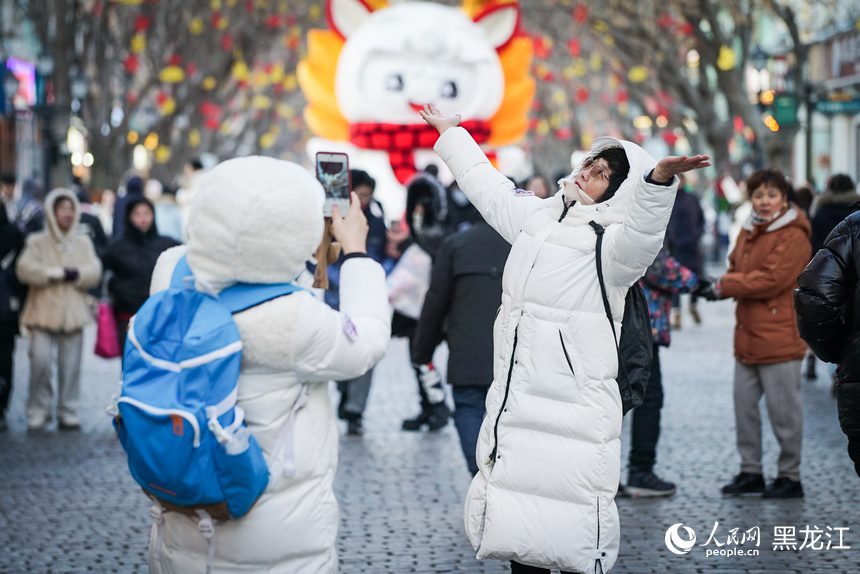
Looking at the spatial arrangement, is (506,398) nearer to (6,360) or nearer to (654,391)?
(654,391)

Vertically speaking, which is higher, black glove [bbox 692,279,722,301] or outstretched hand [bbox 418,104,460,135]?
outstretched hand [bbox 418,104,460,135]

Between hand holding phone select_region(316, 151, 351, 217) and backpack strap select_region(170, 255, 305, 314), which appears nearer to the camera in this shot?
backpack strap select_region(170, 255, 305, 314)

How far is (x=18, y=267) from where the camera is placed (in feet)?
37.8

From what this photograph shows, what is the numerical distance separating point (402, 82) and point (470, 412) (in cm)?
1057

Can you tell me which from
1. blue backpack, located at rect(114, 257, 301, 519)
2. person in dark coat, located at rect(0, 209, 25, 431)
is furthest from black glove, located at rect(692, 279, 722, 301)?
person in dark coat, located at rect(0, 209, 25, 431)

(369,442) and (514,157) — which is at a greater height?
(514,157)

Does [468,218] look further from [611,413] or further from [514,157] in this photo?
[611,413]

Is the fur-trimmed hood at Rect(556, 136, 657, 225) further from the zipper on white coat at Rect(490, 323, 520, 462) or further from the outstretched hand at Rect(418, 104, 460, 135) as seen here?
the outstretched hand at Rect(418, 104, 460, 135)

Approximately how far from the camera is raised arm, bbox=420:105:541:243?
578 centimetres

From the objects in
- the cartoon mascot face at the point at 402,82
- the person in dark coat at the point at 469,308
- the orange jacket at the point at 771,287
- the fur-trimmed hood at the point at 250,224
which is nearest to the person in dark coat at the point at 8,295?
the person in dark coat at the point at 469,308

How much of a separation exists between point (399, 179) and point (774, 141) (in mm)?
7189

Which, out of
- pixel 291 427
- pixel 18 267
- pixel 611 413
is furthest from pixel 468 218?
pixel 291 427

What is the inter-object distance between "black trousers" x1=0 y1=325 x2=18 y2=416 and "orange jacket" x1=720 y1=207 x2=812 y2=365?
569cm

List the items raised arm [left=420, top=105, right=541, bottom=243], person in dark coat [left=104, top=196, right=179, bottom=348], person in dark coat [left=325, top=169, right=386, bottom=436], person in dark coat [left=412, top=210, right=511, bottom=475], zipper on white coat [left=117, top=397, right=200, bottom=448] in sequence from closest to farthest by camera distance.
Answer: zipper on white coat [left=117, top=397, right=200, bottom=448] < raised arm [left=420, top=105, right=541, bottom=243] < person in dark coat [left=412, top=210, right=511, bottom=475] < person in dark coat [left=104, top=196, right=179, bottom=348] < person in dark coat [left=325, top=169, right=386, bottom=436]
